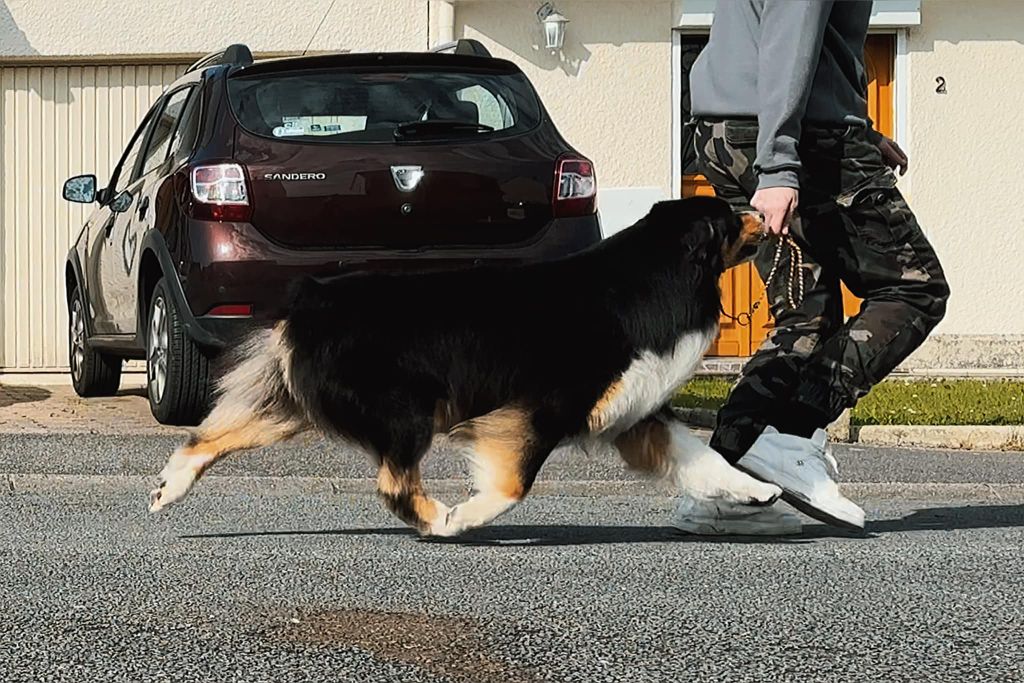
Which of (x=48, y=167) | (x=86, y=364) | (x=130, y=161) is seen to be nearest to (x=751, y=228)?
(x=130, y=161)

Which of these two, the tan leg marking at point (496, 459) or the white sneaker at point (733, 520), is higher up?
the tan leg marking at point (496, 459)

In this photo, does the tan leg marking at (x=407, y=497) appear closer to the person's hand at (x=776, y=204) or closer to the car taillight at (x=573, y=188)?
the person's hand at (x=776, y=204)

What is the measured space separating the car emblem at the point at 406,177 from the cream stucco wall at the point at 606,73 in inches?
230

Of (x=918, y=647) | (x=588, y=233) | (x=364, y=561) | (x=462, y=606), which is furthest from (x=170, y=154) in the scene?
(x=918, y=647)

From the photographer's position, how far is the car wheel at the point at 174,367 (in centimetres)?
881

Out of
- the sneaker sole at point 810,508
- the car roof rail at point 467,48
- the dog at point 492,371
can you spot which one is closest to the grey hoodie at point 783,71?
the dog at point 492,371

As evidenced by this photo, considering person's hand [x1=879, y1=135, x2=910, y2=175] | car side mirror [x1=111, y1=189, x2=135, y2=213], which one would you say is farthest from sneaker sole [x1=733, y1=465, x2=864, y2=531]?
car side mirror [x1=111, y1=189, x2=135, y2=213]

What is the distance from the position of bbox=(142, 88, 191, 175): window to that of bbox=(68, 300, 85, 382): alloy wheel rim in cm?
149

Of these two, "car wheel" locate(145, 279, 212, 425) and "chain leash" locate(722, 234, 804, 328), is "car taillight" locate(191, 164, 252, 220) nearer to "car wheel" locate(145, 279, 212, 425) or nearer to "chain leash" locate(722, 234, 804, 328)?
"car wheel" locate(145, 279, 212, 425)

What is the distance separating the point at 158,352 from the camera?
917 cm

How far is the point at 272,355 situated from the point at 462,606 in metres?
1.24

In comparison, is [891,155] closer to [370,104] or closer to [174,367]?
[370,104]

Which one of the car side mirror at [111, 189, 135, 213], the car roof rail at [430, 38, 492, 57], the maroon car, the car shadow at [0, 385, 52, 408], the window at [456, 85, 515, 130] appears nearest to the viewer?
the maroon car

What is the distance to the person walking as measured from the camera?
584cm
